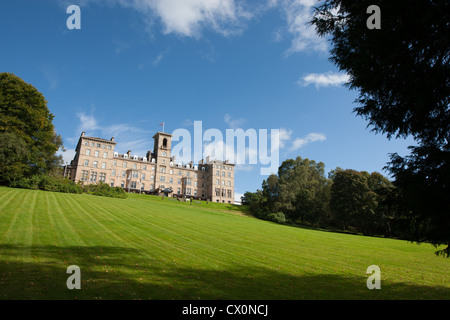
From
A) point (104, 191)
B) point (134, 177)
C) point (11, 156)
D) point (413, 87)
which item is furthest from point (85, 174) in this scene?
point (413, 87)

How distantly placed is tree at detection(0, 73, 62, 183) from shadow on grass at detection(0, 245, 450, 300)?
2922 centimetres

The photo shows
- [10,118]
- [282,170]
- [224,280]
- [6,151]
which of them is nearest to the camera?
[224,280]

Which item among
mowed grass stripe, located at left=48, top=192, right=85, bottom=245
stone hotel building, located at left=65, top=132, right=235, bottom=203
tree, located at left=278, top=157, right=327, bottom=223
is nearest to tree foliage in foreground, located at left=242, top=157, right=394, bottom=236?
tree, located at left=278, top=157, right=327, bottom=223

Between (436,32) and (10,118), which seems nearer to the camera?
(436,32)

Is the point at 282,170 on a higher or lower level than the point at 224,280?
higher

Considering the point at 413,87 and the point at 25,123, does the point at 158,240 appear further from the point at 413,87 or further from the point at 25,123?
the point at 25,123

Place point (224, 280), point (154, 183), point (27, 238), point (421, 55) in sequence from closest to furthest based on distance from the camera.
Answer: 1. point (421, 55)
2. point (224, 280)
3. point (27, 238)
4. point (154, 183)

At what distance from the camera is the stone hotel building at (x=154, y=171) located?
207 ft

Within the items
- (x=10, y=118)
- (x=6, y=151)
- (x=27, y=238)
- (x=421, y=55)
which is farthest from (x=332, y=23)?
(x=10, y=118)

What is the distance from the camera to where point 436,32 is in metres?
6.06

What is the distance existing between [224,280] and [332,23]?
8705mm

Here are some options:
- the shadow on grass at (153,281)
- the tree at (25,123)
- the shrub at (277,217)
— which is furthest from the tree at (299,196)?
the shadow on grass at (153,281)

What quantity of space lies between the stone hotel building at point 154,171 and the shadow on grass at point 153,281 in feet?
196
